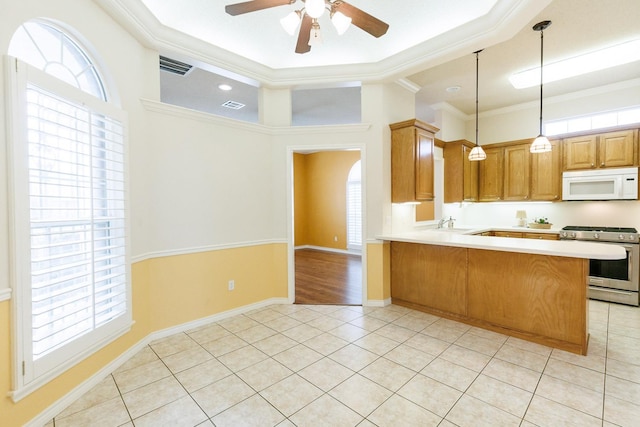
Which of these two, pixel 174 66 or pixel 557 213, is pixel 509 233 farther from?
pixel 174 66

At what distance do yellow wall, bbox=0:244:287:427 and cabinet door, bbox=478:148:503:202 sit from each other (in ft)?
12.9

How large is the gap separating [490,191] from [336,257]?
3798 millimetres

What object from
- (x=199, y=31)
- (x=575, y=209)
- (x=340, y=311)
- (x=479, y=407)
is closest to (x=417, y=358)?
(x=479, y=407)

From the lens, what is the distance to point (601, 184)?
4.27 metres

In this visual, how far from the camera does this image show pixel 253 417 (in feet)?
6.15

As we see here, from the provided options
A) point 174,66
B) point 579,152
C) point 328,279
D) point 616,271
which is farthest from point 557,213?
point 174,66

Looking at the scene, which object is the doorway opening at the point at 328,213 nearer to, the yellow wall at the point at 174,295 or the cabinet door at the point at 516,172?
the yellow wall at the point at 174,295

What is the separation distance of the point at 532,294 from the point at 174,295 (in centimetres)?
365

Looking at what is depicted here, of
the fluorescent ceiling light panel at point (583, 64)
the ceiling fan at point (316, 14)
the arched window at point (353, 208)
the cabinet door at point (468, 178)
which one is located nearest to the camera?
the ceiling fan at point (316, 14)

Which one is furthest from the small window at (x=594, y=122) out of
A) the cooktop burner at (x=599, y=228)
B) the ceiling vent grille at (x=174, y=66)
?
the ceiling vent grille at (x=174, y=66)

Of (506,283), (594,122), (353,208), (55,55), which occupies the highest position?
(594,122)

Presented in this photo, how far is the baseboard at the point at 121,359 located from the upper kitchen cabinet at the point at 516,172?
4.27 metres

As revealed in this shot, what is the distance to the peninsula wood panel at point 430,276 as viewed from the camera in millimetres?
3334

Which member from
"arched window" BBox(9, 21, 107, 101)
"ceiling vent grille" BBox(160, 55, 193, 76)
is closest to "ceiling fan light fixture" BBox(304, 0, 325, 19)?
"arched window" BBox(9, 21, 107, 101)
